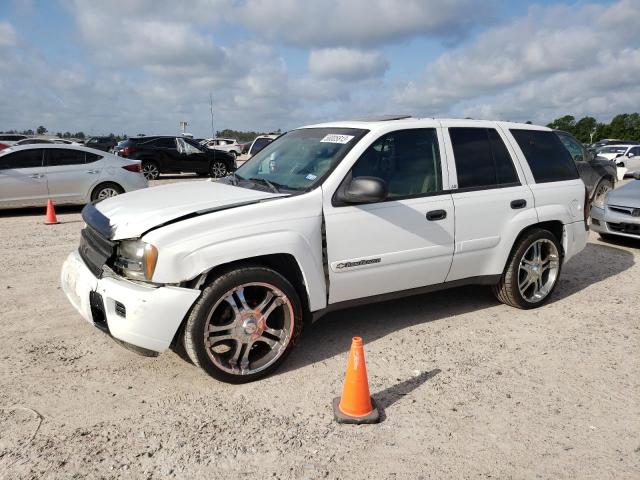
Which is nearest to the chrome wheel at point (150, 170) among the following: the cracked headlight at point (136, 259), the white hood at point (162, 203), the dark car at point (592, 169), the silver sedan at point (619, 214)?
the dark car at point (592, 169)

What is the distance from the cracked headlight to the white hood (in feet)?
0.25

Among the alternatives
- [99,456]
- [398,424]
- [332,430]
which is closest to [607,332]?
[398,424]

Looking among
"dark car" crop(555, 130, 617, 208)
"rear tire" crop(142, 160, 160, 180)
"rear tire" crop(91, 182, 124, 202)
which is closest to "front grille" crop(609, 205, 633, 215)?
"dark car" crop(555, 130, 617, 208)

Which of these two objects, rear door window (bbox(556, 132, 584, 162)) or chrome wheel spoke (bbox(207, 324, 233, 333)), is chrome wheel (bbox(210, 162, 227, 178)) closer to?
rear door window (bbox(556, 132, 584, 162))

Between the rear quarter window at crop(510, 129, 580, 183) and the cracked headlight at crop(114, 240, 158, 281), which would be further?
the rear quarter window at crop(510, 129, 580, 183)

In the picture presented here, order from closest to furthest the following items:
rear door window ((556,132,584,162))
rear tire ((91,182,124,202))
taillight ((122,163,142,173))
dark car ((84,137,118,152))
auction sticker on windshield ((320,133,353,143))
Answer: auction sticker on windshield ((320,133,353,143)) → rear tire ((91,182,124,202)) → taillight ((122,163,142,173)) → rear door window ((556,132,584,162)) → dark car ((84,137,118,152))

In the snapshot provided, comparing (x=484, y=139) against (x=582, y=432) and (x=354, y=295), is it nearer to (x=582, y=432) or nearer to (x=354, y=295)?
(x=354, y=295)

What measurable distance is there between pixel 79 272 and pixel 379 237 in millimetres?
2193

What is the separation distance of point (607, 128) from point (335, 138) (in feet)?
380

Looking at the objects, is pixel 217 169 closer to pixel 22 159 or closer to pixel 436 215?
pixel 22 159

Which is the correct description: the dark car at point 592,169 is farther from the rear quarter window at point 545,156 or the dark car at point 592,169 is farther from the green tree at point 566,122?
the green tree at point 566,122

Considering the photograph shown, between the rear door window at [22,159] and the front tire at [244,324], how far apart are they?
29.4 ft

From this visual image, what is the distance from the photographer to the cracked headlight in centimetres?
328

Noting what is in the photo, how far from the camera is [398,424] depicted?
10.4 ft
